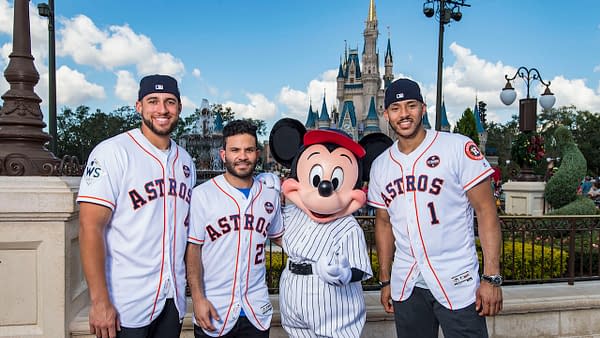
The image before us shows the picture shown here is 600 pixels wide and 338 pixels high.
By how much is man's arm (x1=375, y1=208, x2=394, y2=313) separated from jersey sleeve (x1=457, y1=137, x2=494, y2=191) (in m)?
0.64

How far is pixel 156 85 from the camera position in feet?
9.29

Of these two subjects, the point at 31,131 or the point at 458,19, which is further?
the point at 458,19

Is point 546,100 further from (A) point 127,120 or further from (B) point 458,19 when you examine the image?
(A) point 127,120

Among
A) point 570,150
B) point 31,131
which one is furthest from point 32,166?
point 570,150

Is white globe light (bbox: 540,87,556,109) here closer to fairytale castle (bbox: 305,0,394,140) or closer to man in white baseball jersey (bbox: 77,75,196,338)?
man in white baseball jersey (bbox: 77,75,196,338)

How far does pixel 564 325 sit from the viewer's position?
475cm

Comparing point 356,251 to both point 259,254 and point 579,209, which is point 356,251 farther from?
point 579,209

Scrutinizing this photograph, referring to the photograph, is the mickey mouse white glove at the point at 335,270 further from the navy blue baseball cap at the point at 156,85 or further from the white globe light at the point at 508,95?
the white globe light at the point at 508,95

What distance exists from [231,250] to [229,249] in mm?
14

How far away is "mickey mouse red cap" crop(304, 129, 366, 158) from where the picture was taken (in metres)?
3.25

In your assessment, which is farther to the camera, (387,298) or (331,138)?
(387,298)

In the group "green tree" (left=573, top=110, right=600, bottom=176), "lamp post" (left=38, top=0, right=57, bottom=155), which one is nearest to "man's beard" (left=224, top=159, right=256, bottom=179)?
"lamp post" (left=38, top=0, right=57, bottom=155)

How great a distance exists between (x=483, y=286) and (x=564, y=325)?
8.40 feet

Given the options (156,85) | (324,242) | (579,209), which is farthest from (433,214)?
(579,209)
